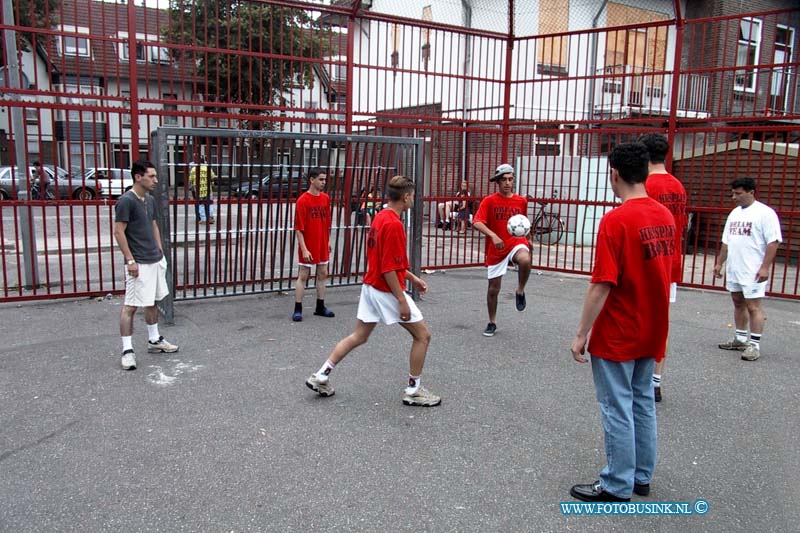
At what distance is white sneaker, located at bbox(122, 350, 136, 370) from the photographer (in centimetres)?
562

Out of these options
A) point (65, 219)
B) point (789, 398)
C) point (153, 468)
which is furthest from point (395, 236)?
point (65, 219)

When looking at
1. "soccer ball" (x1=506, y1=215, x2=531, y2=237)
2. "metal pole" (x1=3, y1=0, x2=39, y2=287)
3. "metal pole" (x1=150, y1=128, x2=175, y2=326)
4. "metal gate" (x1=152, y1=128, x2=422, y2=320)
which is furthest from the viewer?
"metal pole" (x1=3, y1=0, x2=39, y2=287)

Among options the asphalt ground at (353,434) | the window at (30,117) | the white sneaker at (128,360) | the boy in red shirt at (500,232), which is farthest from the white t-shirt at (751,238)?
the window at (30,117)

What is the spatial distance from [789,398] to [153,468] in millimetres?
5007

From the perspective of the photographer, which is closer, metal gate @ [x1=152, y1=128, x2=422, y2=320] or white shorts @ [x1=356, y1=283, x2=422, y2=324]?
white shorts @ [x1=356, y1=283, x2=422, y2=324]

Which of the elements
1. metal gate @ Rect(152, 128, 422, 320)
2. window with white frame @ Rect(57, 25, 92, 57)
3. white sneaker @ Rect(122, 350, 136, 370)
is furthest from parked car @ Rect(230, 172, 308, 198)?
white sneaker @ Rect(122, 350, 136, 370)

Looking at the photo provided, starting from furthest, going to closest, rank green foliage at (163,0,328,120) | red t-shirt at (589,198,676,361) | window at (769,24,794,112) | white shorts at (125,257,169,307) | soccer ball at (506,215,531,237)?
1. window at (769,24,794,112)
2. green foliage at (163,0,328,120)
3. soccer ball at (506,215,531,237)
4. white shorts at (125,257,169,307)
5. red t-shirt at (589,198,676,361)

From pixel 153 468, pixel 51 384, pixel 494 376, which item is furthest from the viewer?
pixel 494 376

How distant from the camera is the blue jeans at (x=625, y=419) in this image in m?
3.39

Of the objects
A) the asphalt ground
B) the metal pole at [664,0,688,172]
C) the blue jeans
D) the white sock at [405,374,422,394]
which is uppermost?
the metal pole at [664,0,688,172]

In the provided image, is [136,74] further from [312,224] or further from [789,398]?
[789,398]

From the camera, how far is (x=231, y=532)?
319 centimetres

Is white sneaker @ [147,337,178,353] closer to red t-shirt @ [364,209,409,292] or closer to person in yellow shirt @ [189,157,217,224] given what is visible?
person in yellow shirt @ [189,157,217,224]

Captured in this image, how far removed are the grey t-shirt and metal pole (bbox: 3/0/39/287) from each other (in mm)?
2857
